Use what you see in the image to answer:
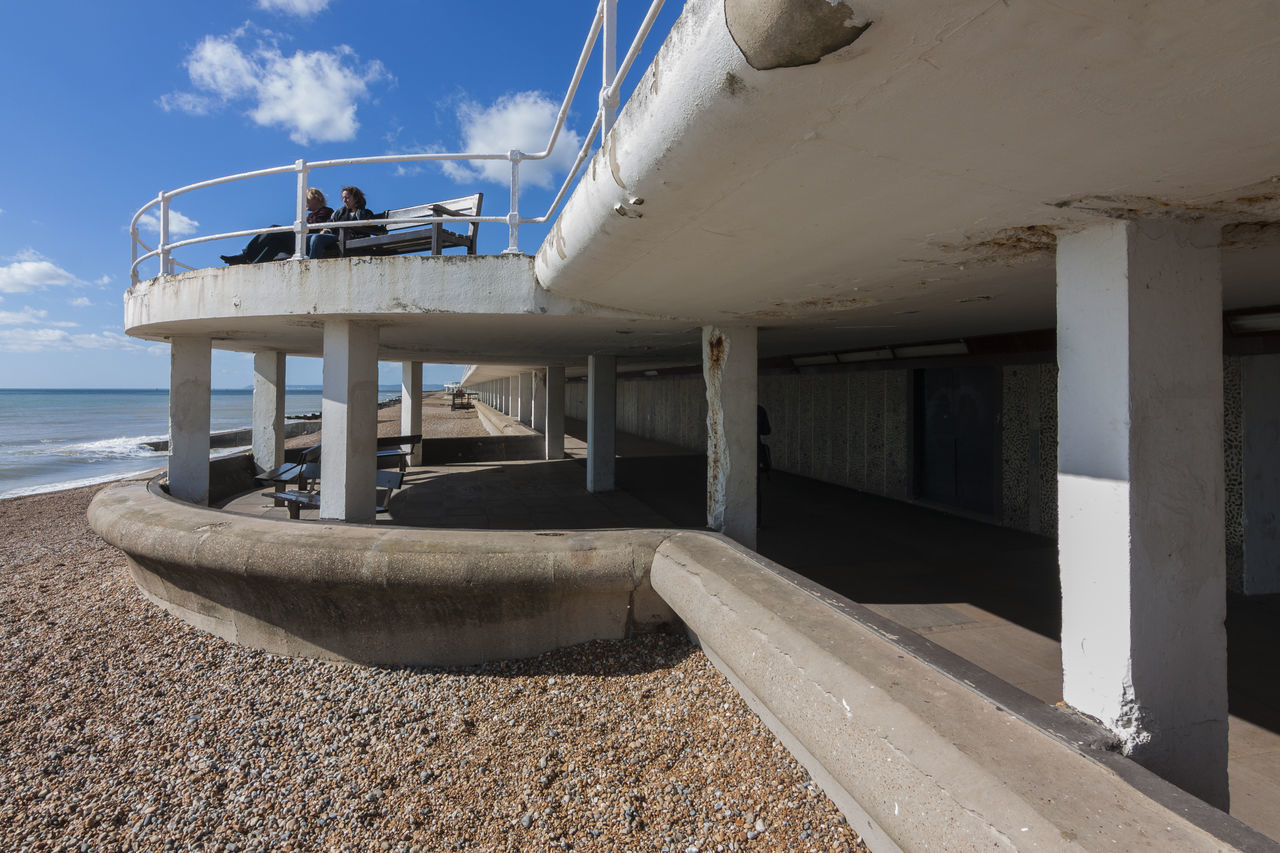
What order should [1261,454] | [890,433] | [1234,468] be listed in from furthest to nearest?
[890,433], [1234,468], [1261,454]

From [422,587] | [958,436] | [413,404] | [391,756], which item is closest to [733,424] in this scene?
[422,587]

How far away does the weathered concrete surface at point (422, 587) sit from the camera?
4.73 metres

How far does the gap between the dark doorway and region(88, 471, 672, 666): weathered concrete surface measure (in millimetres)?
5204

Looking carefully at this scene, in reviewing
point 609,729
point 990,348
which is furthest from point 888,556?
point 609,729

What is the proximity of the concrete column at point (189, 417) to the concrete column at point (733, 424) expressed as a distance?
6.85 meters

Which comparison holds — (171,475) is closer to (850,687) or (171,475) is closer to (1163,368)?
(850,687)

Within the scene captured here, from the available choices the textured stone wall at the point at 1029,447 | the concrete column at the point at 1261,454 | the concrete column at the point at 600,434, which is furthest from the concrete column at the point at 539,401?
the concrete column at the point at 1261,454

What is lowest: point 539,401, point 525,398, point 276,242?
point 539,401

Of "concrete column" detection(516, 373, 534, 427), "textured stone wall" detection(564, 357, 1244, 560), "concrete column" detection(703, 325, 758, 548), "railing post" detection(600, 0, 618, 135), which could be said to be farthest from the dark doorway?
"concrete column" detection(516, 373, 534, 427)

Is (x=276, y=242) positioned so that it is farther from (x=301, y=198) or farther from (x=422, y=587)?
(x=422, y=587)

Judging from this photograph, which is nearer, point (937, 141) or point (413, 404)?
point (937, 141)

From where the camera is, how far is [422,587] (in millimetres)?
4707

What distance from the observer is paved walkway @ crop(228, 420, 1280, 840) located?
3.89 meters

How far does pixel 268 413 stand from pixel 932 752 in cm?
1257
